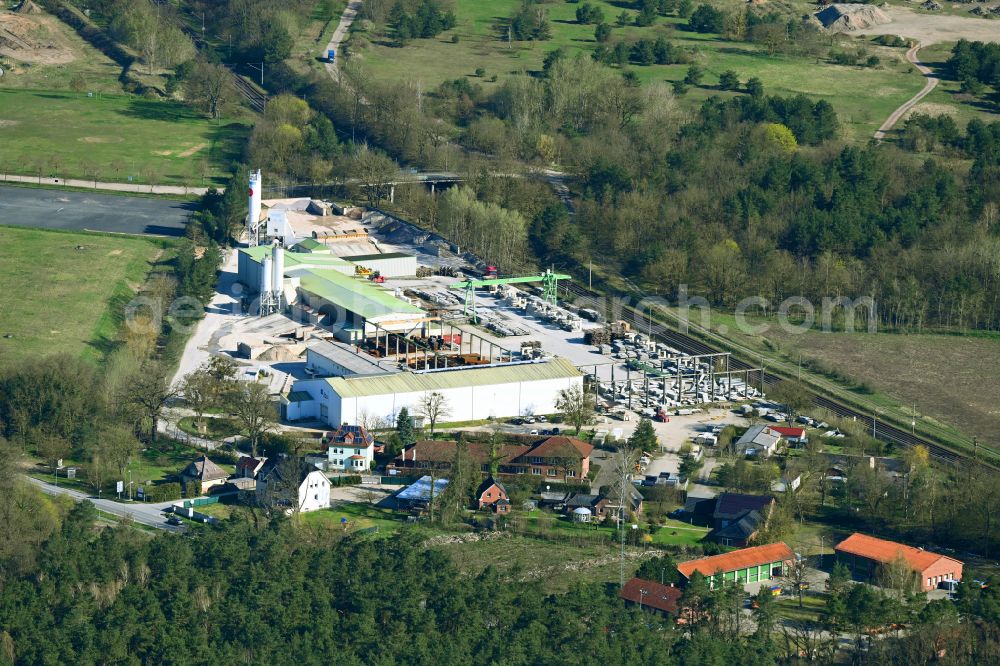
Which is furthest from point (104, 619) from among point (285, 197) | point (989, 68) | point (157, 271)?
point (989, 68)

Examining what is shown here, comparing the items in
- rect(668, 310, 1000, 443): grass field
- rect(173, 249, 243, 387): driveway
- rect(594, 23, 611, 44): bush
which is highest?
rect(594, 23, 611, 44): bush

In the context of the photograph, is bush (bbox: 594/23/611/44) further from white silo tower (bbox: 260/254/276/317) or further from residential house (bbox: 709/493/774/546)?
residential house (bbox: 709/493/774/546)

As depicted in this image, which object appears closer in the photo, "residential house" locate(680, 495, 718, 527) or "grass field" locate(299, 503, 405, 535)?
"grass field" locate(299, 503, 405, 535)

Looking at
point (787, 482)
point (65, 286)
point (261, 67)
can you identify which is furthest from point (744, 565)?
point (261, 67)

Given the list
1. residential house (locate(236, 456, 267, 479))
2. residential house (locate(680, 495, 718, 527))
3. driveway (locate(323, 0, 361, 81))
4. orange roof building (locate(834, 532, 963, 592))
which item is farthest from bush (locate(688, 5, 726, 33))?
orange roof building (locate(834, 532, 963, 592))

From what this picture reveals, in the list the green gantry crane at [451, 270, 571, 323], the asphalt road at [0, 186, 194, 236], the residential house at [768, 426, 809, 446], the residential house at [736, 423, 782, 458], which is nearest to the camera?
the residential house at [736, 423, 782, 458]

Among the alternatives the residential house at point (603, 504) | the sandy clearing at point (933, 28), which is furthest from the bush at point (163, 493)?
the sandy clearing at point (933, 28)

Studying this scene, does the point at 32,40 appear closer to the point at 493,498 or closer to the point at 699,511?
the point at 493,498

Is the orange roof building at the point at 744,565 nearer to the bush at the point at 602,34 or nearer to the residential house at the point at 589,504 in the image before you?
the residential house at the point at 589,504

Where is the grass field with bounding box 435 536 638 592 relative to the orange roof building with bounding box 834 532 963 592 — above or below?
below
